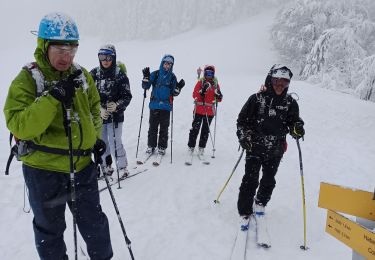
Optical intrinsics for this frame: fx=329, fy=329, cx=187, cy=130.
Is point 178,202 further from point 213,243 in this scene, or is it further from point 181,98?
point 181,98

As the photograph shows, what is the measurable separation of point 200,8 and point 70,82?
224 feet

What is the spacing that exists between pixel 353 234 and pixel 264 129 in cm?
301

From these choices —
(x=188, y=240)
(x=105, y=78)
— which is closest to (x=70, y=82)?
(x=188, y=240)

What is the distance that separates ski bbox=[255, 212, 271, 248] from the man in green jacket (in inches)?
97.3

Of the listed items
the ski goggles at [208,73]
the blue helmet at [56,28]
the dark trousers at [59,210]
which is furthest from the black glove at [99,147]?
the ski goggles at [208,73]

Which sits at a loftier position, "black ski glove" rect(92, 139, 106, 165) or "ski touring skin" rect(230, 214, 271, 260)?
"black ski glove" rect(92, 139, 106, 165)

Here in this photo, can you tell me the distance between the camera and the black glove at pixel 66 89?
277cm

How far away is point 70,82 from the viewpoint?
116 inches

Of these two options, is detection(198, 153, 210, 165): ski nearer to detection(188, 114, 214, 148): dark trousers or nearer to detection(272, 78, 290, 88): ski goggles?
detection(188, 114, 214, 148): dark trousers

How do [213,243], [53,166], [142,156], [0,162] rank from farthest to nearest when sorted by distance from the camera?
[142,156]
[0,162]
[213,243]
[53,166]

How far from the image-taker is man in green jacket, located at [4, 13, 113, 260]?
2.80 m

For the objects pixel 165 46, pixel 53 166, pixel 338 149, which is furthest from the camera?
pixel 165 46

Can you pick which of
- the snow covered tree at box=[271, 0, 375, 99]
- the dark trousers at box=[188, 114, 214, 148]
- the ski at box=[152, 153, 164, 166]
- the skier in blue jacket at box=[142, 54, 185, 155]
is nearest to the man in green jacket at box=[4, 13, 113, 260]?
the ski at box=[152, 153, 164, 166]

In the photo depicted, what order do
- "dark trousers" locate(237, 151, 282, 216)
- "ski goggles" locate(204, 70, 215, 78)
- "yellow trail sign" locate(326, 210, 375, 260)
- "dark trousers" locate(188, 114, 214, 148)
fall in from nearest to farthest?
1. "yellow trail sign" locate(326, 210, 375, 260)
2. "dark trousers" locate(237, 151, 282, 216)
3. "ski goggles" locate(204, 70, 215, 78)
4. "dark trousers" locate(188, 114, 214, 148)
